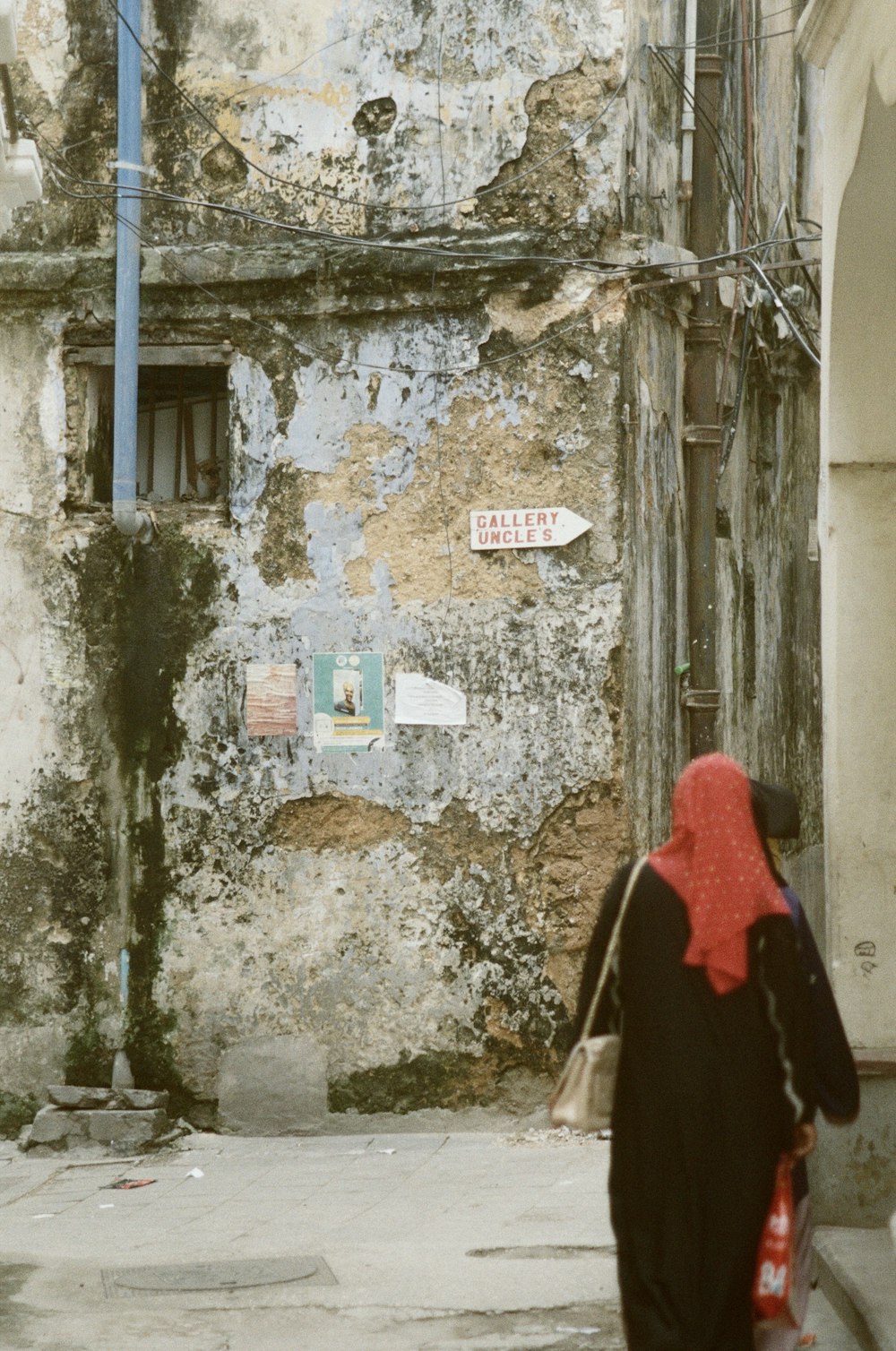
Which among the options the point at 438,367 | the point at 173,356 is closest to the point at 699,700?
the point at 438,367

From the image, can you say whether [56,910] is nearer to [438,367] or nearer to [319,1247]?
[319,1247]

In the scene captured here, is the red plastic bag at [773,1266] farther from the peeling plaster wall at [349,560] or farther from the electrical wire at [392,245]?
the electrical wire at [392,245]

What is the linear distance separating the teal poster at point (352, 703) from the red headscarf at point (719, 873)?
4683 mm

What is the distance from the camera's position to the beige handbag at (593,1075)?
431 cm

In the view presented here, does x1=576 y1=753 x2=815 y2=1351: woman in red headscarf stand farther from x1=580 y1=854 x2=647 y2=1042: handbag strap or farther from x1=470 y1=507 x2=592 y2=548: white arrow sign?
x1=470 y1=507 x2=592 y2=548: white arrow sign

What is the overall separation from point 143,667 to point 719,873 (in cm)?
531

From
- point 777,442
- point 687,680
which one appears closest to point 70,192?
point 687,680

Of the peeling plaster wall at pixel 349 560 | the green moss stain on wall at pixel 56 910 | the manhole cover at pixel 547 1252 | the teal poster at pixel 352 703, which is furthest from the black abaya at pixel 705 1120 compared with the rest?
the green moss stain on wall at pixel 56 910

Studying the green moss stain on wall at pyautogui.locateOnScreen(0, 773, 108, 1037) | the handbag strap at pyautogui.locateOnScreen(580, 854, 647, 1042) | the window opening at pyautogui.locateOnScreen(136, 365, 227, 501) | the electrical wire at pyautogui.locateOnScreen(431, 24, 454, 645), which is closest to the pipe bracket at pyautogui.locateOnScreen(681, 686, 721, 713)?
the electrical wire at pyautogui.locateOnScreen(431, 24, 454, 645)

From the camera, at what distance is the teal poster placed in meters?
8.93

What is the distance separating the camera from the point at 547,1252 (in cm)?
641

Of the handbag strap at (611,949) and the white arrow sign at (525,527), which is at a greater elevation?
the white arrow sign at (525,527)

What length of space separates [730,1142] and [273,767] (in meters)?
5.04

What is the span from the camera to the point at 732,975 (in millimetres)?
4207
